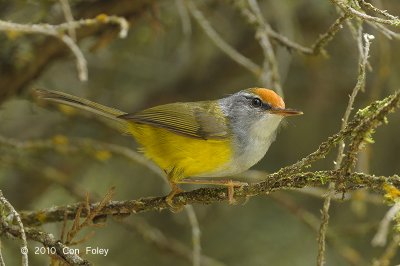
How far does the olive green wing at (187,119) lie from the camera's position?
11.9 feet

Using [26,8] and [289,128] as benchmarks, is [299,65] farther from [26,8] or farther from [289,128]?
[26,8]

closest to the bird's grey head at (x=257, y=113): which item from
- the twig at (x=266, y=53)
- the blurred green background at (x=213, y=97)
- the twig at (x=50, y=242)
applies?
the twig at (x=266, y=53)

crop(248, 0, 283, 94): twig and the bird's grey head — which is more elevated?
crop(248, 0, 283, 94): twig

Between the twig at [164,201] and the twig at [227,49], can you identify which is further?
the twig at [227,49]

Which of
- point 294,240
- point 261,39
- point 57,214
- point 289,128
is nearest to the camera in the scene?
point 57,214

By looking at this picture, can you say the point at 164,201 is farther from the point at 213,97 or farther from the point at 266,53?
the point at 213,97

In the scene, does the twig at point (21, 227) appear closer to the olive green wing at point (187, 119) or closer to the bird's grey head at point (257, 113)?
the olive green wing at point (187, 119)

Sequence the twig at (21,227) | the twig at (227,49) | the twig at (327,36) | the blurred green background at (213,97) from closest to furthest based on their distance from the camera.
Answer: the twig at (21,227) → the twig at (327,36) → the twig at (227,49) → the blurred green background at (213,97)

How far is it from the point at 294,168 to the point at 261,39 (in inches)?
57.6

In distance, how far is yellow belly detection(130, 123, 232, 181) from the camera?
3.43m

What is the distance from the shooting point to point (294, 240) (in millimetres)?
5336

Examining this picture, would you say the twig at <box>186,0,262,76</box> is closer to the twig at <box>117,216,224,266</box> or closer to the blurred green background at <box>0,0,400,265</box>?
the blurred green background at <box>0,0,400,265</box>

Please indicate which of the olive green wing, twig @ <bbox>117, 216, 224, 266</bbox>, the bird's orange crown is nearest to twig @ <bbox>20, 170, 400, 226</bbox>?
the olive green wing

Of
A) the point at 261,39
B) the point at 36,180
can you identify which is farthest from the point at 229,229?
the point at 261,39
